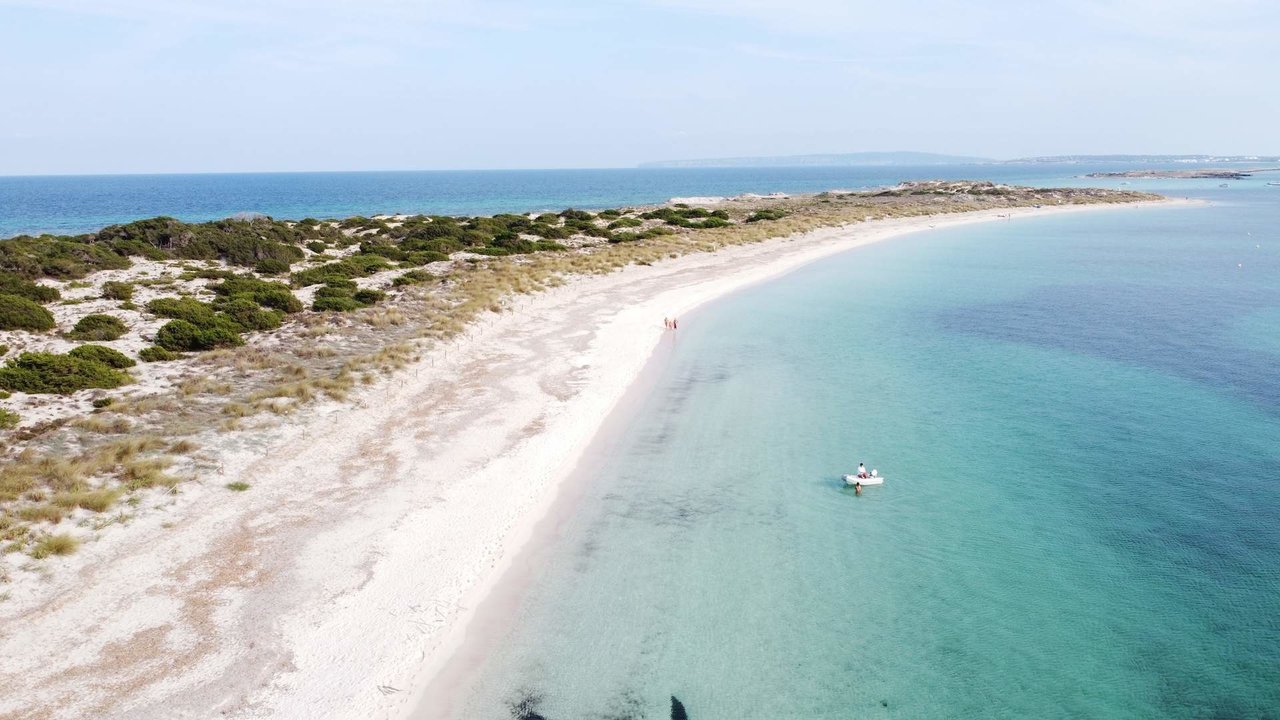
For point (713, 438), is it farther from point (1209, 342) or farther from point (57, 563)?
point (1209, 342)

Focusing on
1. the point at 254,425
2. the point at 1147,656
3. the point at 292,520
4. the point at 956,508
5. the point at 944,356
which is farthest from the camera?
the point at 944,356

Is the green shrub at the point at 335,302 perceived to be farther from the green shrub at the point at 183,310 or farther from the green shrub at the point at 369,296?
the green shrub at the point at 183,310

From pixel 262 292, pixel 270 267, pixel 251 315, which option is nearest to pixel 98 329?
pixel 251 315

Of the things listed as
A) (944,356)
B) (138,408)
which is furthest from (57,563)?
(944,356)

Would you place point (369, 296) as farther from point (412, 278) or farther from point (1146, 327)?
point (1146, 327)

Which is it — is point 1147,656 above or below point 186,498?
below

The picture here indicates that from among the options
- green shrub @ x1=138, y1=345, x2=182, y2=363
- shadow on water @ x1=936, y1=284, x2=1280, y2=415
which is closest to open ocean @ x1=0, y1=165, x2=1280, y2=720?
shadow on water @ x1=936, y1=284, x2=1280, y2=415

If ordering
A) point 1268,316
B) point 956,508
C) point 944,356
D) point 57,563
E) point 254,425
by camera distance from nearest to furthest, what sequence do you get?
point 57,563 < point 956,508 < point 254,425 < point 944,356 < point 1268,316
